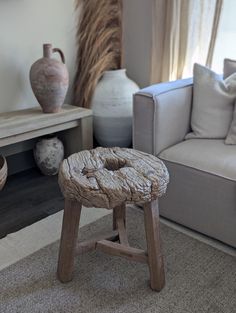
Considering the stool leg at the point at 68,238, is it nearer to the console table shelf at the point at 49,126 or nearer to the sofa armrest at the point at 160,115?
the sofa armrest at the point at 160,115

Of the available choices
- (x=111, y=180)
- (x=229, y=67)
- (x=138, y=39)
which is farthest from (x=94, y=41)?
(x=111, y=180)

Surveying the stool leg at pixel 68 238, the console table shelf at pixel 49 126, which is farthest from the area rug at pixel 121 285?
the console table shelf at pixel 49 126

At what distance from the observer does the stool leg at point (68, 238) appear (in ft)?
4.35

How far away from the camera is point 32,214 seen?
1953mm

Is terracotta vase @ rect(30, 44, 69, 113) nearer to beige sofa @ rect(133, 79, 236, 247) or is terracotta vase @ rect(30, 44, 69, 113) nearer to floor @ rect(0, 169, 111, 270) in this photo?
floor @ rect(0, 169, 111, 270)

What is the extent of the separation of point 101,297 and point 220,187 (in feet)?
2.30

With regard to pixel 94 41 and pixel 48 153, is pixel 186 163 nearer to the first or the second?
pixel 48 153

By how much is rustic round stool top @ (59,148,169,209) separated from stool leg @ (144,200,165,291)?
0.06m

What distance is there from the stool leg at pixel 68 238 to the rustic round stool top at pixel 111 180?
6cm

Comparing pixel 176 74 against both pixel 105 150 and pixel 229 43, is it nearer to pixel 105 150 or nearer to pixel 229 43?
pixel 229 43


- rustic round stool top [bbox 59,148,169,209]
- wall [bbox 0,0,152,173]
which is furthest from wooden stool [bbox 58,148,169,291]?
wall [bbox 0,0,152,173]

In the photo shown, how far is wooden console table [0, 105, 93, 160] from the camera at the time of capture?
2005mm

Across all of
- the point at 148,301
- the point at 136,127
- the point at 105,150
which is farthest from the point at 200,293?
the point at 136,127

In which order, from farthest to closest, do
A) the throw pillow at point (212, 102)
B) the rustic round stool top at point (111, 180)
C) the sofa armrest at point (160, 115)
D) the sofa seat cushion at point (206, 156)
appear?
the throw pillow at point (212, 102) → the sofa armrest at point (160, 115) → the sofa seat cushion at point (206, 156) → the rustic round stool top at point (111, 180)
